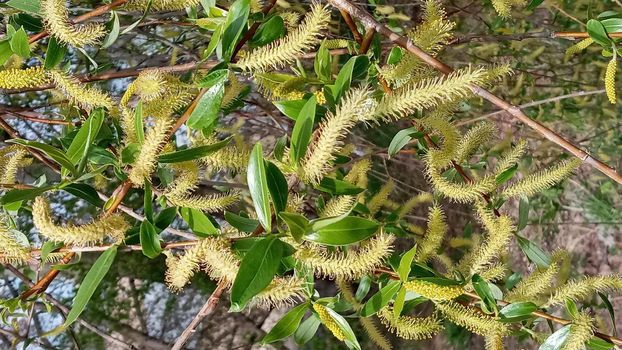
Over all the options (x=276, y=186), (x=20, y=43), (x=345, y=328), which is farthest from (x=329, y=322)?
(x=20, y=43)

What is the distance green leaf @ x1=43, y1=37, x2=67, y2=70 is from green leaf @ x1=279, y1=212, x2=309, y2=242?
391 mm

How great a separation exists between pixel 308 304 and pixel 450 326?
6.77 ft

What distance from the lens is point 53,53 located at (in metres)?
0.77

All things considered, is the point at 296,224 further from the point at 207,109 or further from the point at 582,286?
the point at 582,286

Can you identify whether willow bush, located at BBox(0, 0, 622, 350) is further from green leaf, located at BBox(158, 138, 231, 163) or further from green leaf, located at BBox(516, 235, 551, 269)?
green leaf, located at BBox(516, 235, 551, 269)

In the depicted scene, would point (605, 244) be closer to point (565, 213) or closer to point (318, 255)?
point (565, 213)

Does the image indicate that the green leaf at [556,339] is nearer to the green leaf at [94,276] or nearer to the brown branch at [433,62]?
the brown branch at [433,62]

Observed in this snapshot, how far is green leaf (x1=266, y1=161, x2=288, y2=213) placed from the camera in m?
0.64

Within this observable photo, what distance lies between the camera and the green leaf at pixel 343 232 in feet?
2.01

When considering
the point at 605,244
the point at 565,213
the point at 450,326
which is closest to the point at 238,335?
the point at 450,326

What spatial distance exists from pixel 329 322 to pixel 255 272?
0.58ft

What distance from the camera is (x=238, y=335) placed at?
2.51 m

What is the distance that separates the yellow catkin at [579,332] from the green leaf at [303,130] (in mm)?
523

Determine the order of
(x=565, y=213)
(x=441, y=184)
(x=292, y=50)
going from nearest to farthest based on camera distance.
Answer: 1. (x=292, y=50)
2. (x=441, y=184)
3. (x=565, y=213)
